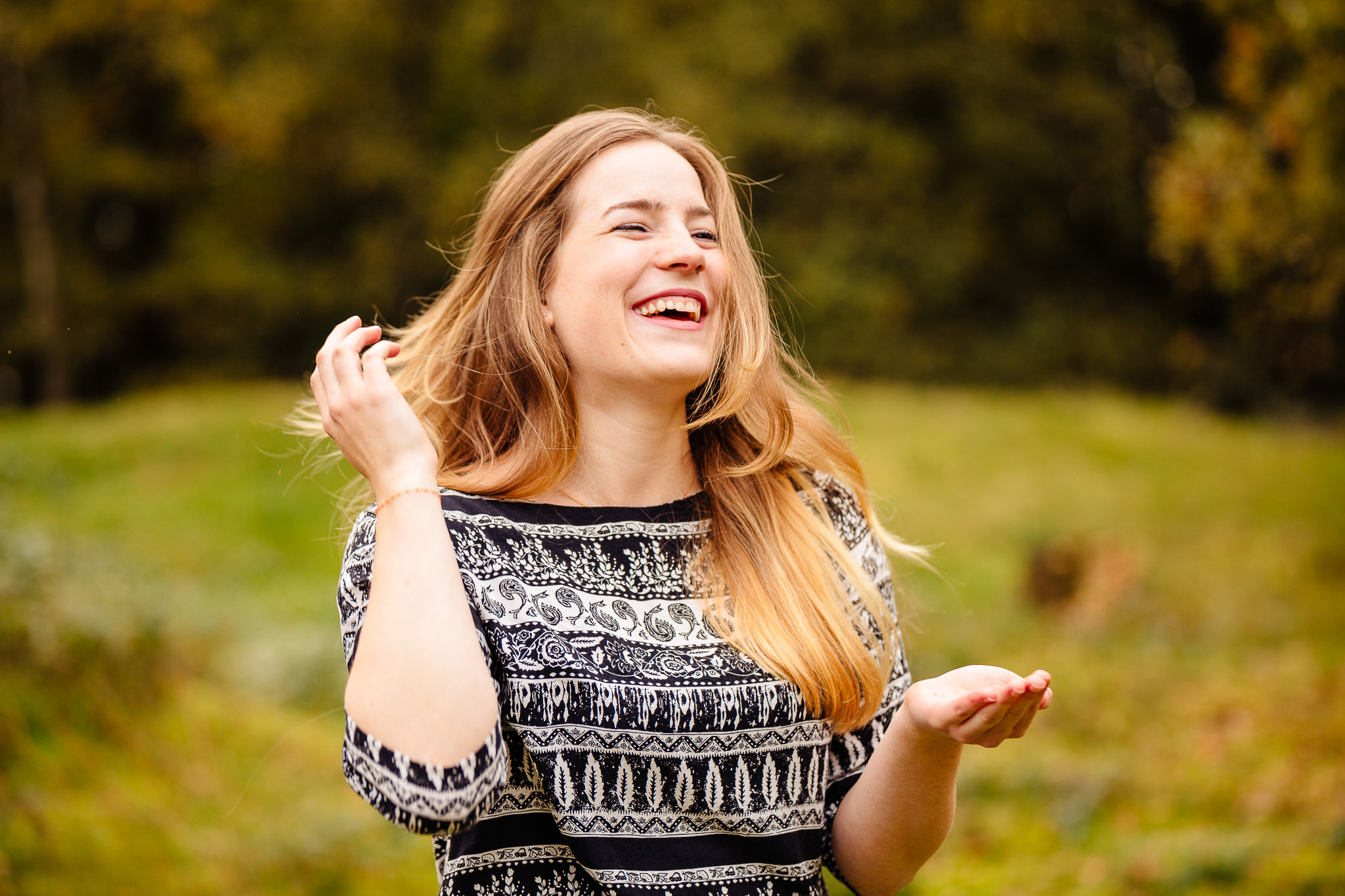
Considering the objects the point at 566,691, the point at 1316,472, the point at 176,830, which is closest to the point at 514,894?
the point at 566,691

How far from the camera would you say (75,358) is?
17.4 m

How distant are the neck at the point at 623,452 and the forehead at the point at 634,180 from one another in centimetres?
34

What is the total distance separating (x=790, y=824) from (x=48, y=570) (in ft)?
15.9

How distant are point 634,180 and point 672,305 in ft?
0.84

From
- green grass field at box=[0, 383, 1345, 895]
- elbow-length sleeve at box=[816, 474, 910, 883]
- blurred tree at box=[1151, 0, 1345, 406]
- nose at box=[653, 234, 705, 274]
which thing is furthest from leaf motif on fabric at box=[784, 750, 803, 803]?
blurred tree at box=[1151, 0, 1345, 406]

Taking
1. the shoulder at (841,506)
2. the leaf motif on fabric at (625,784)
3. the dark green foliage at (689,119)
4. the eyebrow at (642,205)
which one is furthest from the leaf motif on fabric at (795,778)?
the dark green foliage at (689,119)

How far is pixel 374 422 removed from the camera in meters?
1.57

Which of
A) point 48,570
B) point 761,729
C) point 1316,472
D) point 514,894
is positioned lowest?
point 514,894

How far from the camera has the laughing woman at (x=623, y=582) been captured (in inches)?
59.5

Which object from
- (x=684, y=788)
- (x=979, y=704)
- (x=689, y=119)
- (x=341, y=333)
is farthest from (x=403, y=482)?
(x=689, y=119)

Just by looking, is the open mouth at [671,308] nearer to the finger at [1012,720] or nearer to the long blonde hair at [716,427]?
the long blonde hair at [716,427]

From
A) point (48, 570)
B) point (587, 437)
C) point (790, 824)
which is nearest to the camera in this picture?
point (790, 824)

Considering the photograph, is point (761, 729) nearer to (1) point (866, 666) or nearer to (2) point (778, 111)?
(1) point (866, 666)

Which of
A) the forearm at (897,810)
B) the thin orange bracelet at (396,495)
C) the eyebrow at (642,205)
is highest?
the eyebrow at (642,205)
